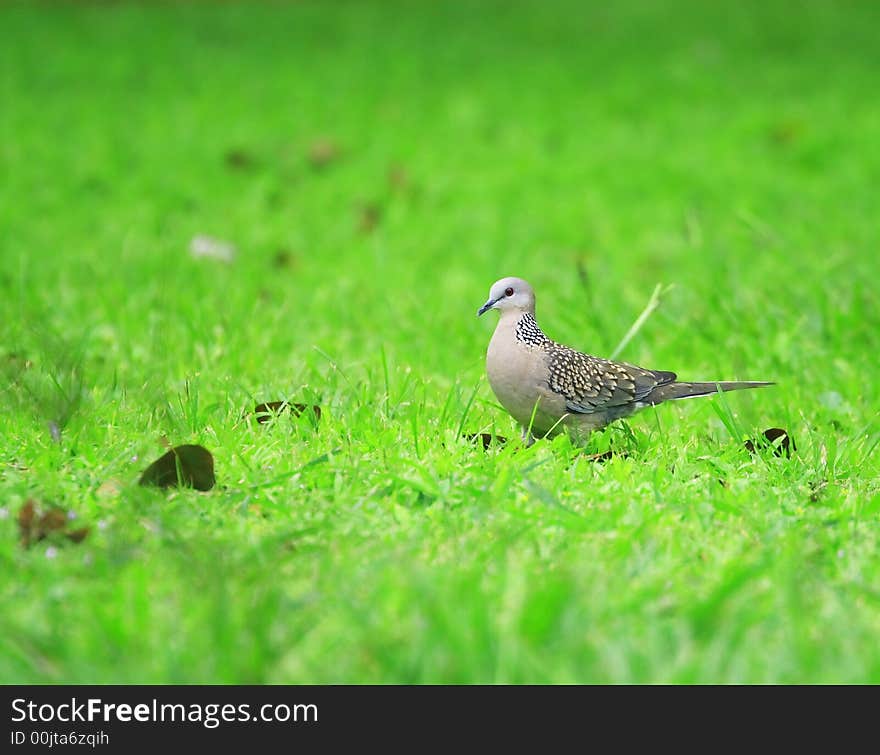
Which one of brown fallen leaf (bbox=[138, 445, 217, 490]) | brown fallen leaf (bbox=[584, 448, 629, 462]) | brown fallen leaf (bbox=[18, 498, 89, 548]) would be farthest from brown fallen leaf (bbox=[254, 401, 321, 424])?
brown fallen leaf (bbox=[18, 498, 89, 548])

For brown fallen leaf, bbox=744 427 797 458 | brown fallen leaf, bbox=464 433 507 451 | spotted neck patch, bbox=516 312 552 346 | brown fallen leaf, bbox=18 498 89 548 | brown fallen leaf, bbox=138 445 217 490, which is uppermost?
spotted neck patch, bbox=516 312 552 346

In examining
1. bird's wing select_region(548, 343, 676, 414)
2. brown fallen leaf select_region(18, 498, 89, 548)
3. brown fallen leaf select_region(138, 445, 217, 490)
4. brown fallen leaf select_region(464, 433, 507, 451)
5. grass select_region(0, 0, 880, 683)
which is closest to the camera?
grass select_region(0, 0, 880, 683)

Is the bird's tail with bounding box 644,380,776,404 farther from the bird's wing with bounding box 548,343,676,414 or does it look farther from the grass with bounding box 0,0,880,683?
the grass with bounding box 0,0,880,683

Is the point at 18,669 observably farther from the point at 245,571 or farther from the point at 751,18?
the point at 751,18

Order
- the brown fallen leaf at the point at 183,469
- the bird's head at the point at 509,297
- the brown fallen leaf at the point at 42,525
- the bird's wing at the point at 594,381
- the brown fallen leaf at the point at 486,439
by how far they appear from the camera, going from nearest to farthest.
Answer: the brown fallen leaf at the point at 42,525 → the brown fallen leaf at the point at 183,469 → the brown fallen leaf at the point at 486,439 → the bird's wing at the point at 594,381 → the bird's head at the point at 509,297

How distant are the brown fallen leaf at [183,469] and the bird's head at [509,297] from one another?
1281mm

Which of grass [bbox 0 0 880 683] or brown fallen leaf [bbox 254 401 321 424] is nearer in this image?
grass [bbox 0 0 880 683]

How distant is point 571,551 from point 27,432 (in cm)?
180

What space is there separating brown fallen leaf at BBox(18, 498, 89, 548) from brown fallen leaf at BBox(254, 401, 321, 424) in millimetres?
1051

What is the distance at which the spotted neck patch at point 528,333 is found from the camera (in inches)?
159

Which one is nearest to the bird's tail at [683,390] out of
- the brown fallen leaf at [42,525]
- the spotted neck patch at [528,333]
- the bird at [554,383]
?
the bird at [554,383]

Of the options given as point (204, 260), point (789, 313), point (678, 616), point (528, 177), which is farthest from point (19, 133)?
point (678, 616)

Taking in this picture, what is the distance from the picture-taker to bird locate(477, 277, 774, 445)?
3873 mm

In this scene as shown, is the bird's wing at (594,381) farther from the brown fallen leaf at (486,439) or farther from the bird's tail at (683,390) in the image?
the brown fallen leaf at (486,439)
